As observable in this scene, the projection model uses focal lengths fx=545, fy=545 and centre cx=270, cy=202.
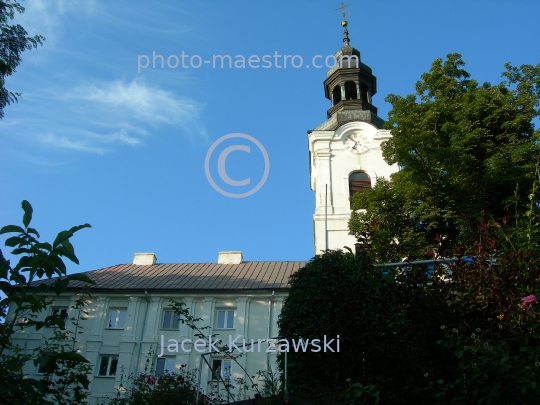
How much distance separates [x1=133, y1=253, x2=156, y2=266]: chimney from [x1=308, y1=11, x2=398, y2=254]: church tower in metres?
9.97

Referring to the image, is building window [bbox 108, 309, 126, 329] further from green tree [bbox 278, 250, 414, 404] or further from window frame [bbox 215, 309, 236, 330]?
green tree [bbox 278, 250, 414, 404]

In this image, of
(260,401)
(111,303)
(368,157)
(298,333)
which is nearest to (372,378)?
(260,401)

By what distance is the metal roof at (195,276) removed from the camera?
26.5 meters

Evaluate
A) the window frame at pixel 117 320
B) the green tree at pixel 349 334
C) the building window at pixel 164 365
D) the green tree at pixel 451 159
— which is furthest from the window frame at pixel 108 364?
the green tree at pixel 349 334

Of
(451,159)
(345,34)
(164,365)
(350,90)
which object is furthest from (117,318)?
(345,34)

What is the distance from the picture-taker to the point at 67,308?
1040 inches

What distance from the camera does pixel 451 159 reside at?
19688 mm

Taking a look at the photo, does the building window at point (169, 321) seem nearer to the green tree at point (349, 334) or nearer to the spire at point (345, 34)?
the green tree at point (349, 334)

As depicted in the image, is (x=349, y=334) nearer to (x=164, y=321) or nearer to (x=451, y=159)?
(x=451, y=159)

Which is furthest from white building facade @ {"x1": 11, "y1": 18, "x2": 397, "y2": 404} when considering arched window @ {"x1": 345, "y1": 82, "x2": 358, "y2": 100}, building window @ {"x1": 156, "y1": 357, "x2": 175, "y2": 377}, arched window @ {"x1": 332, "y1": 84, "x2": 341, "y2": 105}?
arched window @ {"x1": 332, "y1": 84, "x2": 341, "y2": 105}

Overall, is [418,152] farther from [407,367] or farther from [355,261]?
[407,367]

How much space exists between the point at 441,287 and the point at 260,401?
12.2 ft

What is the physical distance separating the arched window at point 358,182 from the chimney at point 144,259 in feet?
39.3

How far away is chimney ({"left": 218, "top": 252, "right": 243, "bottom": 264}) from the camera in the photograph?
30781 mm
